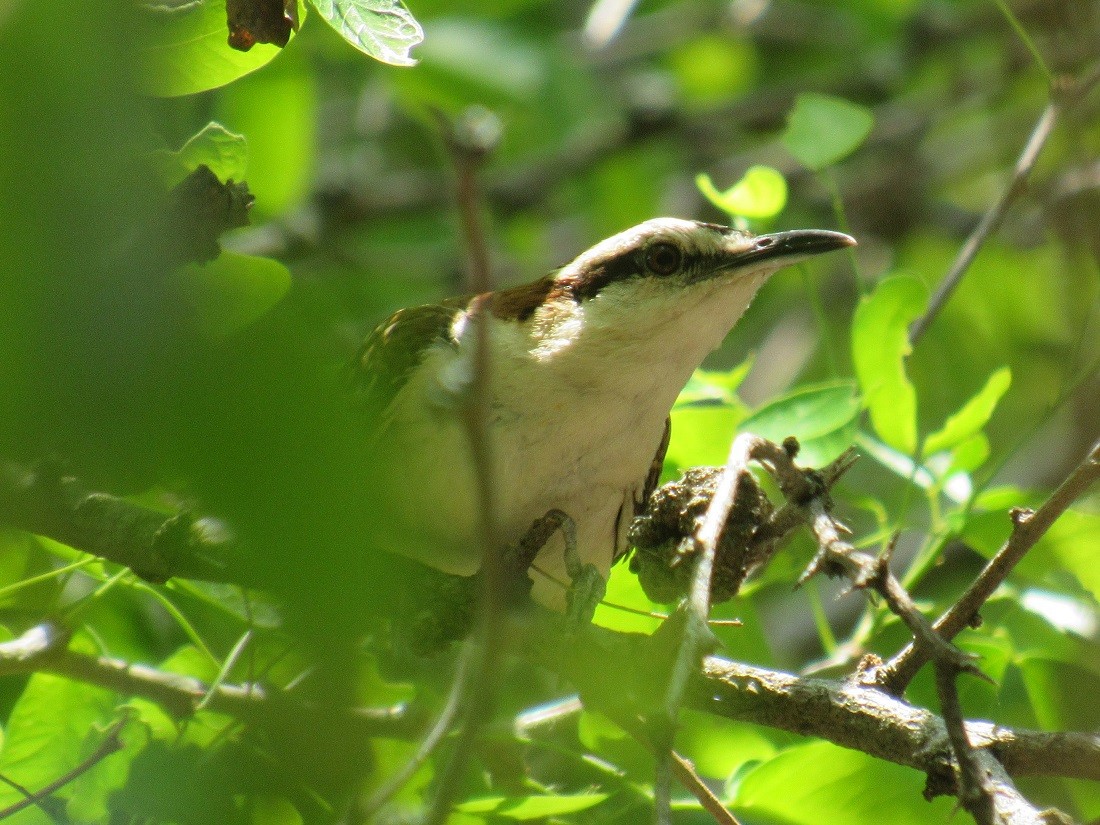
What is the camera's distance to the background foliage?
1.05m

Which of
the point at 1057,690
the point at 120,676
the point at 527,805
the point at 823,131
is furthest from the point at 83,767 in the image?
the point at 823,131

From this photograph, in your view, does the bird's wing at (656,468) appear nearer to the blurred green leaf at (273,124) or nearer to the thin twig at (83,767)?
the thin twig at (83,767)

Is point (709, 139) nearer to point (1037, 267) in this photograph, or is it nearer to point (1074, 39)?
point (1037, 267)

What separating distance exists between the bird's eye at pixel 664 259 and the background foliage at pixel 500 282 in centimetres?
28

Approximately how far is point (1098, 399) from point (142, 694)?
214 inches

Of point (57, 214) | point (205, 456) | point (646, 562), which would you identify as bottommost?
point (646, 562)

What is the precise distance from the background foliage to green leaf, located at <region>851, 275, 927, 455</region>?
0.01 meters

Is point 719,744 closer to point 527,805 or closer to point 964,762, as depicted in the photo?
point 527,805

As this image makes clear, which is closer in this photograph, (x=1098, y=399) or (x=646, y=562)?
(x=646, y=562)

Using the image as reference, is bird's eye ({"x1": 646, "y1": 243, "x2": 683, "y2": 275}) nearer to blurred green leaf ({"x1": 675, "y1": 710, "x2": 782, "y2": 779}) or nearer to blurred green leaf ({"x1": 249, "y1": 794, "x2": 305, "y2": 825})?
blurred green leaf ({"x1": 675, "y1": 710, "x2": 782, "y2": 779})

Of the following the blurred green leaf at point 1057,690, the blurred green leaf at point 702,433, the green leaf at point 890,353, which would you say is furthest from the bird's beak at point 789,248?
the blurred green leaf at point 1057,690

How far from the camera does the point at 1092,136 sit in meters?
8.53

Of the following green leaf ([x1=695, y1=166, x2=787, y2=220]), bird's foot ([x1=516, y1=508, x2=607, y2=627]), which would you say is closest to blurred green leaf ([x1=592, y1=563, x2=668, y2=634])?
bird's foot ([x1=516, y1=508, x2=607, y2=627])

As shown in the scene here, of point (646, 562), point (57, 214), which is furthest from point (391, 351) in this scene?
point (57, 214)
